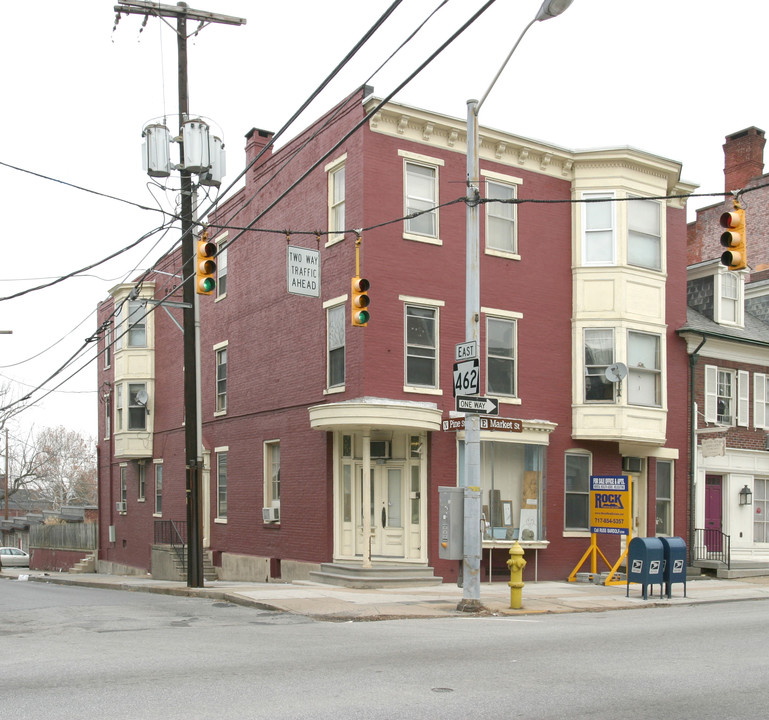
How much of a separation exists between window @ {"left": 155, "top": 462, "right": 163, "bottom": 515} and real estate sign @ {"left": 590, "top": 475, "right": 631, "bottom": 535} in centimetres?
1765

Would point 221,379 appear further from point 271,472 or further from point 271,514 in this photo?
point 271,514

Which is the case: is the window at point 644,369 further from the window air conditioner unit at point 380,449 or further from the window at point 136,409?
the window at point 136,409

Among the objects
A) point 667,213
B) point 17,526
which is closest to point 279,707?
point 667,213

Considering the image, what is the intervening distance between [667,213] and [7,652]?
19.4m

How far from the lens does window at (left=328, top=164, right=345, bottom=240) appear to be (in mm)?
21828

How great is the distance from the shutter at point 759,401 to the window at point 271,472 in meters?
13.5

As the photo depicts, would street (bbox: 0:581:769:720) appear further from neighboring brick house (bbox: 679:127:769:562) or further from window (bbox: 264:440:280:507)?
neighboring brick house (bbox: 679:127:769:562)

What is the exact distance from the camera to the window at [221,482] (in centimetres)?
2762

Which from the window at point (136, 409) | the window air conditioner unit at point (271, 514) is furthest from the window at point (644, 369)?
the window at point (136, 409)

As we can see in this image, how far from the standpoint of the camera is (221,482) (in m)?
27.9

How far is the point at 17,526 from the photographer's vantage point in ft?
220

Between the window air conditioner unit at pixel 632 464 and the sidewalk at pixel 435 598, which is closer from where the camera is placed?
the sidewalk at pixel 435 598

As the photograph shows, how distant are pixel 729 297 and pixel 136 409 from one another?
815 inches

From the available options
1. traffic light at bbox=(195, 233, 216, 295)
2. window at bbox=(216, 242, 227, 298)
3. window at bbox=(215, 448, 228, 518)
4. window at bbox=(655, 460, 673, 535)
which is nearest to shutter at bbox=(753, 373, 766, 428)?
window at bbox=(655, 460, 673, 535)
